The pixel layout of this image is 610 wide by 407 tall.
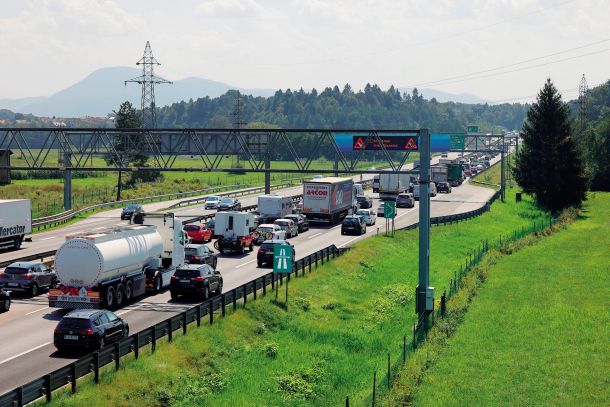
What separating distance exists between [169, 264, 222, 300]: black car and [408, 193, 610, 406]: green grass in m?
11.1

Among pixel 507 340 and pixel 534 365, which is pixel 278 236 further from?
pixel 534 365

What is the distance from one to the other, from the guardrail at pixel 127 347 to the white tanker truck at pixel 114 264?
468cm

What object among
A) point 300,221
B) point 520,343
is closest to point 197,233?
point 300,221

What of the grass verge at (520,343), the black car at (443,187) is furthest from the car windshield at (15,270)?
the black car at (443,187)

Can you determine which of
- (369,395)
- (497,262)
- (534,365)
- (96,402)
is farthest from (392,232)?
(96,402)

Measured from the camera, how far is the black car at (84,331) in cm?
2773

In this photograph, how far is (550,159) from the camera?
102 metres

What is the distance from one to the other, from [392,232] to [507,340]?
32.3 m

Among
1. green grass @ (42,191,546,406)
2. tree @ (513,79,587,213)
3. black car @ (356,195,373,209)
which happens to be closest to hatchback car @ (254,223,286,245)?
green grass @ (42,191,546,406)

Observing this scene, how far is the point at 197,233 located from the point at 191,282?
76.2 ft

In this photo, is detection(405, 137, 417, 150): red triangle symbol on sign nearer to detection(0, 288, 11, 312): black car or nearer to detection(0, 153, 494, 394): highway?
detection(0, 153, 494, 394): highway

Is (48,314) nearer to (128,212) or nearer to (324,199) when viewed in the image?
(324,199)

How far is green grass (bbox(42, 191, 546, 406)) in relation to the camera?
86.9ft

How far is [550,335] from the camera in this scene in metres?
38.6
